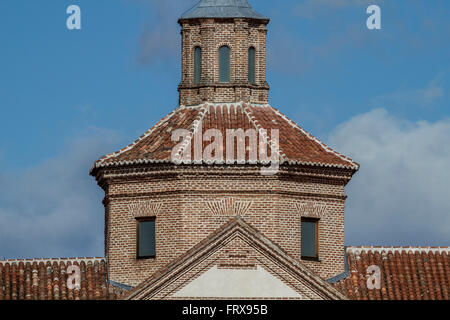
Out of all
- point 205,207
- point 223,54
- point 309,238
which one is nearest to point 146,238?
point 205,207

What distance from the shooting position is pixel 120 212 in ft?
141

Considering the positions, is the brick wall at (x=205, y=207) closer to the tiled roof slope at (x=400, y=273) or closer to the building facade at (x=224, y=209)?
the building facade at (x=224, y=209)

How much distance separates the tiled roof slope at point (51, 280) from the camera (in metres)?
41.2

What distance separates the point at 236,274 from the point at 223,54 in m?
7.99

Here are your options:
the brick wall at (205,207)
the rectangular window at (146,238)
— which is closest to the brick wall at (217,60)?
the brick wall at (205,207)

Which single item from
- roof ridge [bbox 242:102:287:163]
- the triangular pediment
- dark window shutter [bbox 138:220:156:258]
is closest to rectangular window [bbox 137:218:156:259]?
dark window shutter [bbox 138:220:156:258]

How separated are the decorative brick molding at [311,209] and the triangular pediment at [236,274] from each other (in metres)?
2.94

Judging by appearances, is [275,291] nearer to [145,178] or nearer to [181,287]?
[181,287]

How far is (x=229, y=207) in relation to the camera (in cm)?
4206

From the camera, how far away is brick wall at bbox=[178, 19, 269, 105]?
44344 millimetres

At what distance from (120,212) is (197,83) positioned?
4.79 meters
